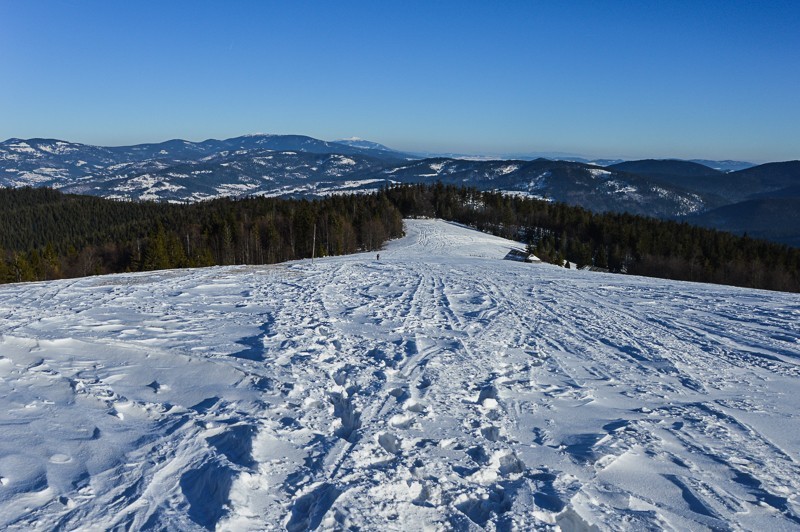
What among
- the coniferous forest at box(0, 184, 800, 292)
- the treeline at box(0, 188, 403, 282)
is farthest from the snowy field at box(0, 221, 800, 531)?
the coniferous forest at box(0, 184, 800, 292)

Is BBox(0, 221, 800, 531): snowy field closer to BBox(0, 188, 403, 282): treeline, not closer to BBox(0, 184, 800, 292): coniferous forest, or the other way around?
BBox(0, 188, 403, 282): treeline

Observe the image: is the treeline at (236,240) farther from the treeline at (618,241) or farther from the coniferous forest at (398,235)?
the treeline at (618,241)

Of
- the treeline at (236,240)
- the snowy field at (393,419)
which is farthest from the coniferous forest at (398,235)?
the snowy field at (393,419)

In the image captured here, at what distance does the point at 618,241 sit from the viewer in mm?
85812

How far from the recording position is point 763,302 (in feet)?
57.6

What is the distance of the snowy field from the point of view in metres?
5.21

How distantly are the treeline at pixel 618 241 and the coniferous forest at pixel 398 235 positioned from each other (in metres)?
0.20

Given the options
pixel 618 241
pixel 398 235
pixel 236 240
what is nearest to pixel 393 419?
pixel 236 240

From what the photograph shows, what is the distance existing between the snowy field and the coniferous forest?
46.3 m

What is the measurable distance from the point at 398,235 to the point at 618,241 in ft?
134

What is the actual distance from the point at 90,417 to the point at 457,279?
59.9ft

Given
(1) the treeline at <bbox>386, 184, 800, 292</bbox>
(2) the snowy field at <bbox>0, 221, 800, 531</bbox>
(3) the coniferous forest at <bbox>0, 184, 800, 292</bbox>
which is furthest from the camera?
(1) the treeline at <bbox>386, 184, 800, 292</bbox>

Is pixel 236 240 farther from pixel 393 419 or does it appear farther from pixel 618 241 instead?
pixel 393 419

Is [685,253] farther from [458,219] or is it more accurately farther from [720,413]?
[720,413]
